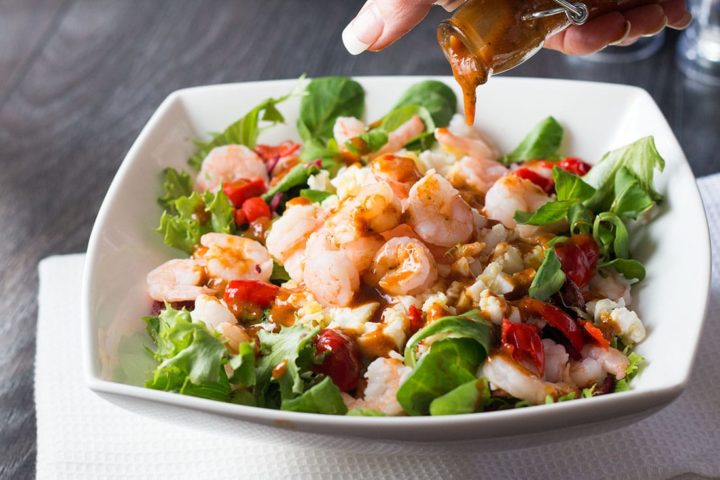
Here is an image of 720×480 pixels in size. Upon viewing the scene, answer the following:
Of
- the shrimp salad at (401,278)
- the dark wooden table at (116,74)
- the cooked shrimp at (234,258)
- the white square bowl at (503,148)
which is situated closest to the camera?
the white square bowl at (503,148)

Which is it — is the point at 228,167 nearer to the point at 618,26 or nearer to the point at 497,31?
the point at 497,31

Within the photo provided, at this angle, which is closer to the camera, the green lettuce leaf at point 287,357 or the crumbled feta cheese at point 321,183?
Answer: the green lettuce leaf at point 287,357

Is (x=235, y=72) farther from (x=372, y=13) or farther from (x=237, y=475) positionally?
(x=237, y=475)

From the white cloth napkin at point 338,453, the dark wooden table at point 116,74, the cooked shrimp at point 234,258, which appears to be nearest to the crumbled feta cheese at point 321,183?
the cooked shrimp at point 234,258

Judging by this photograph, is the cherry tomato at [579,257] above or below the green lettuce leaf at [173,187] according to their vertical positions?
below

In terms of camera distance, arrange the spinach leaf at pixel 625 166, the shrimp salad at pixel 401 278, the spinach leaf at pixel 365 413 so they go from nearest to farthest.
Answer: the spinach leaf at pixel 365 413 < the shrimp salad at pixel 401 278 < the spinach leaf at pixel 625 166

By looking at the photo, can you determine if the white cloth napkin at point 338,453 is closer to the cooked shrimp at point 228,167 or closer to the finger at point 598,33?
the cooked shrimp at point 228,167

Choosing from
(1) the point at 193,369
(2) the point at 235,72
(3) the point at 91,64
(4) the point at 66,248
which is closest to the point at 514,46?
(1) the point at 193,369

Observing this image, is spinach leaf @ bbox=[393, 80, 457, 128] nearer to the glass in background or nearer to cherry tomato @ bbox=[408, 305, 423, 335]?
cherry tomato @ bbox=[408, 305, 423, 335]
